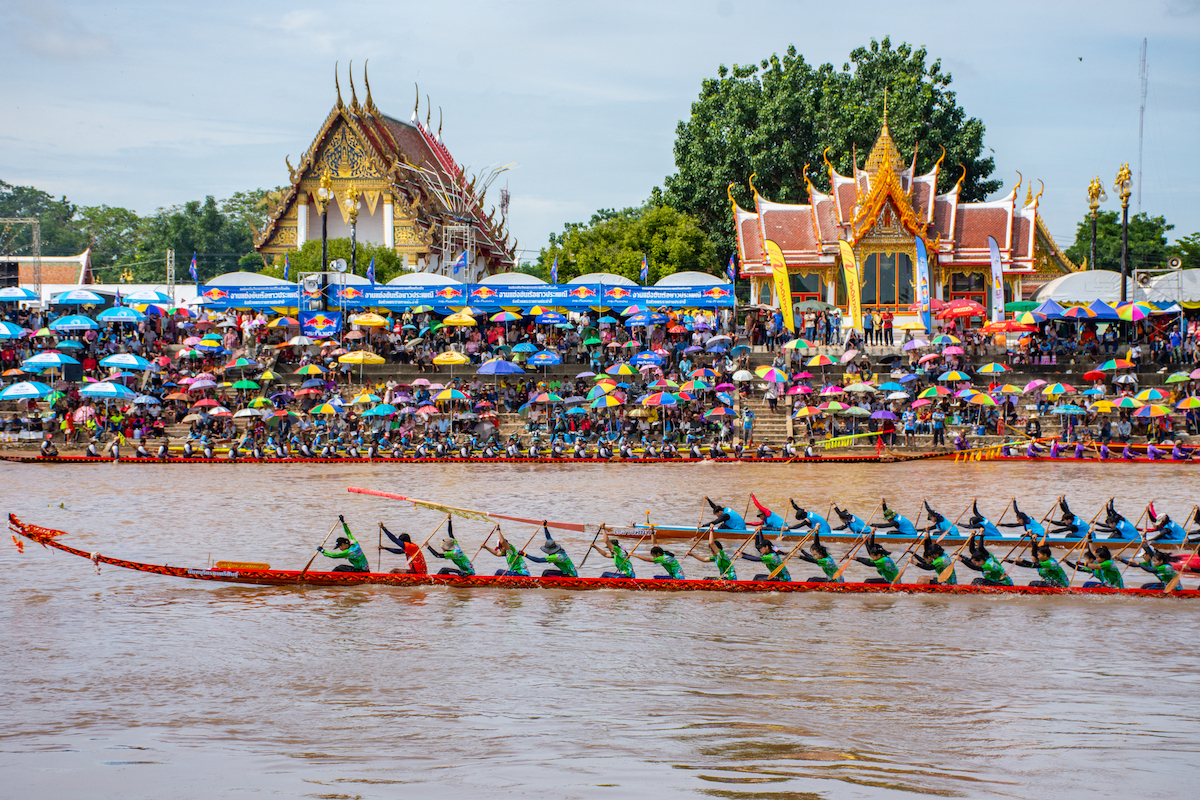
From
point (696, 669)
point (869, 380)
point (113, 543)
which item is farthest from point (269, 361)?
point (696, 669)

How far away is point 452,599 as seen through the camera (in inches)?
581

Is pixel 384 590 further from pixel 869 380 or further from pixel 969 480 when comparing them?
pixel 869 380

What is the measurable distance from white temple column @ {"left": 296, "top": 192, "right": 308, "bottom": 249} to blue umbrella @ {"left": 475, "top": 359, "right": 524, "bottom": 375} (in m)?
22.2

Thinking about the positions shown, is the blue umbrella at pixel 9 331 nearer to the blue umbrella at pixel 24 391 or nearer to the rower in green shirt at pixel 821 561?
the blue umbrella at pixel 24 391

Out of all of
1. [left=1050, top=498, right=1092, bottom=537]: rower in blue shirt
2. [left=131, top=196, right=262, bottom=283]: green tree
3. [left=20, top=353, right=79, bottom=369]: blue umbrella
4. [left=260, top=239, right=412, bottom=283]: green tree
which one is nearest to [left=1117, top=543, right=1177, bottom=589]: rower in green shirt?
[left=1050, top=498, right=1092, bottom=537]: rower in blue shirt

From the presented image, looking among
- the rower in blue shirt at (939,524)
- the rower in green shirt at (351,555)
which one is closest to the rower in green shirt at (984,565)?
the rower in blue shirt at (939,524)

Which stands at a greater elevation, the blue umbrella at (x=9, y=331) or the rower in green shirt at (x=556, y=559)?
the blue umbrella at (x=9, y=331)

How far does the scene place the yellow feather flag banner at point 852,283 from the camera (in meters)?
34.9

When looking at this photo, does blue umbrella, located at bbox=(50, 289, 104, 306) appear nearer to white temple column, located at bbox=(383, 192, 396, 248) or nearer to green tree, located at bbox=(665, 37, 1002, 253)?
white temple column, located at bbox=(383, 192, 396, 248)

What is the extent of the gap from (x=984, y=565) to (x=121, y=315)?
27.8 m

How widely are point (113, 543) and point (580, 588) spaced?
29.2 feet

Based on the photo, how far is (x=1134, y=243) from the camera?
175 ft

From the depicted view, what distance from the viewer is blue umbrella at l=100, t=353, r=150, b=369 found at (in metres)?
30.7

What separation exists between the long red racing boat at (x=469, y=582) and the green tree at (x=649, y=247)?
93.9ft
